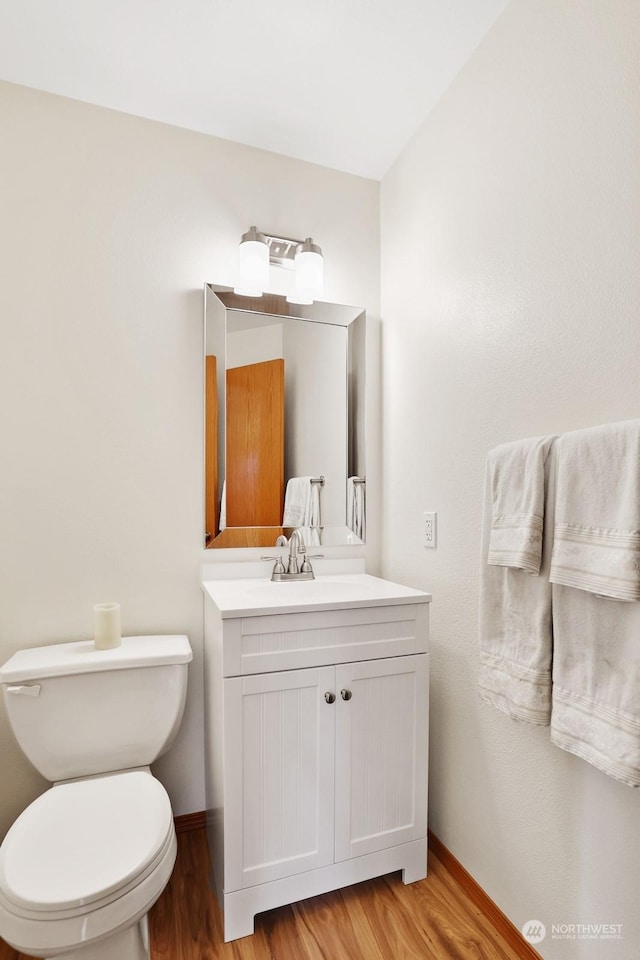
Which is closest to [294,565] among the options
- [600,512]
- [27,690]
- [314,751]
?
[314,751]

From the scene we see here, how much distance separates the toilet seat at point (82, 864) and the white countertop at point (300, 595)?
50cm

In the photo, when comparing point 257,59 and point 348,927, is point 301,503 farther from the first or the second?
point 257,59

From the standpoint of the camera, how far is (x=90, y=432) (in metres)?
1.69

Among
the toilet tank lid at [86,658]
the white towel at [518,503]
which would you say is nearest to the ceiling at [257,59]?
the white towel at [518,503]

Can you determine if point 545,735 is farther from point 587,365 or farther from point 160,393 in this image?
point 160,393

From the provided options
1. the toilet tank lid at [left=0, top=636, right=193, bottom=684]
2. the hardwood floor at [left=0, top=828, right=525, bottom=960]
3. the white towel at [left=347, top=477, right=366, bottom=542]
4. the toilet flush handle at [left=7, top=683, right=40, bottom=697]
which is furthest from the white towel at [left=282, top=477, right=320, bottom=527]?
the hardwood floor at [left=0, top=828, right=525, bottom=960]

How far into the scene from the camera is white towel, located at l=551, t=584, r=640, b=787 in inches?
35.3

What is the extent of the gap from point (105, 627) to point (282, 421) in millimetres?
910

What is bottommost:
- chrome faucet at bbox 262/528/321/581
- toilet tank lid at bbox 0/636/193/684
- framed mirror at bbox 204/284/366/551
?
toilet tank lid at bbox 0/636/193/684

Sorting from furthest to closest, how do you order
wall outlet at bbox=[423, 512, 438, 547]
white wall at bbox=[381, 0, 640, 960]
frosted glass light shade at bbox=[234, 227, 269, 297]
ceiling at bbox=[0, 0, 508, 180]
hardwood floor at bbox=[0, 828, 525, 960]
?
frosted glass light shade at bbox=[234, 227, 269, 297]
wall outlet at bbox=[423, 512, 438, 547]
ceiling at bbox=[0, 0, 508, 180]
hardwood floor at bbox=[0, 828, 525, 960]
white wall at bbox=[381, 0, 640, 960]

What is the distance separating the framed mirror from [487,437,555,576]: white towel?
2.67 ft

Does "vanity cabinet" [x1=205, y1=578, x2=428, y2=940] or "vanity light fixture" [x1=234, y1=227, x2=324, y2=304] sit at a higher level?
"vanity light fixture" [x1=234, y1=227, x2=324, y2=304]

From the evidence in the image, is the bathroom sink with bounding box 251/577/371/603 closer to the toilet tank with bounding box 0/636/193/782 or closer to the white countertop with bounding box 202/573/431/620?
the white countertop with bounding box 202/573/431/620

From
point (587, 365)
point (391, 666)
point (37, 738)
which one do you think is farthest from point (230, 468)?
point (587, 365)
